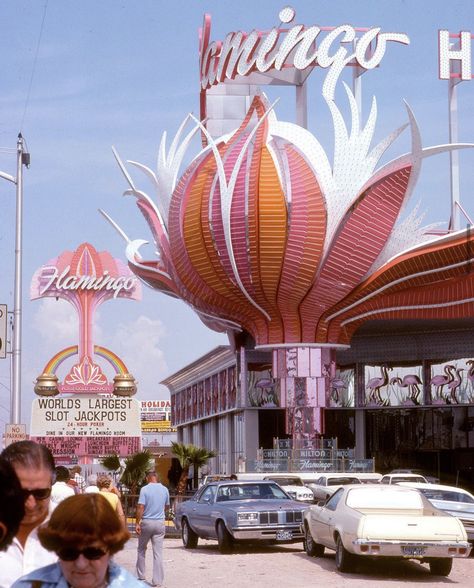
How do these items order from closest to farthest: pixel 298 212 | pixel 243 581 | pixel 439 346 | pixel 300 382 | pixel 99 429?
pixel 243 581 → pixel 99 429 → pixel 298 212 → pixel 300 382 → pixel 439 346

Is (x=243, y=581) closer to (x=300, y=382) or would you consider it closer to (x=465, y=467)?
(x=300, y=382)

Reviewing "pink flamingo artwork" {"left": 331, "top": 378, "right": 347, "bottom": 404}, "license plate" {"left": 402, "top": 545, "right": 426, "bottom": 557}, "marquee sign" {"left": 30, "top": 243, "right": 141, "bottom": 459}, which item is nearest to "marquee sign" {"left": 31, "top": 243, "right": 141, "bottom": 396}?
"marquee sign" {"left": 30, "top": 243, "right": 141, "bottom": 459}

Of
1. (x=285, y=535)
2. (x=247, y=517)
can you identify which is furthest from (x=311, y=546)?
(x=247, y=517)

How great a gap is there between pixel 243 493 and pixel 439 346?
36.6 meters

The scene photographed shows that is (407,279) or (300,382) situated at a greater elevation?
(407,279)

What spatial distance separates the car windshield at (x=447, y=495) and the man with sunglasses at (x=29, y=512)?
68.3 ft

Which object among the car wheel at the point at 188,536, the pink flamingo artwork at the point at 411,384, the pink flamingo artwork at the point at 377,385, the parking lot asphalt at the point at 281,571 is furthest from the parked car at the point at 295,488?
the pink flamingo artwork at the point at 377,385

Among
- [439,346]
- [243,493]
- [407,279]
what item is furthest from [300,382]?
[243,493]

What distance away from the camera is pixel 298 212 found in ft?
167

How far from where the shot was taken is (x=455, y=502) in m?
25.7

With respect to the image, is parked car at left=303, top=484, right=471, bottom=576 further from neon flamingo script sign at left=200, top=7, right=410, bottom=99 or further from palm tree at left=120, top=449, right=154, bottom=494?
neon flamingo script sign at left=200, top=7, right=410, bottom=99

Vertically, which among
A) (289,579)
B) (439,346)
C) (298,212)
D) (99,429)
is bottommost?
(289,579)

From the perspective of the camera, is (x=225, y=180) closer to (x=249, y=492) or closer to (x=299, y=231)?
(x=299, y=231)

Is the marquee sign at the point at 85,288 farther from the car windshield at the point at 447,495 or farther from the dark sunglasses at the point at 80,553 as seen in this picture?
the dark sunglasses at the point at 80,553
